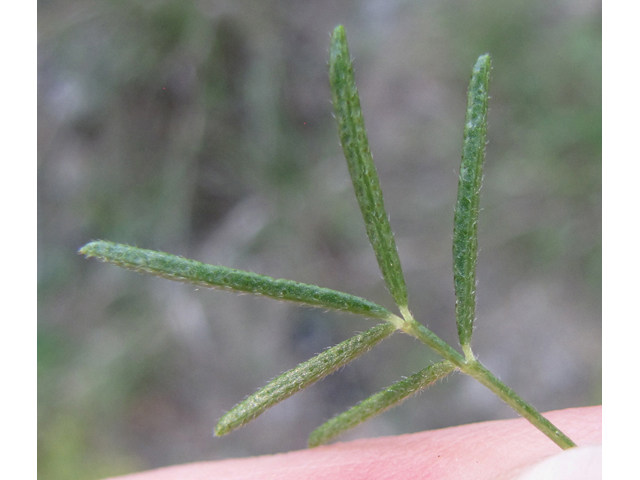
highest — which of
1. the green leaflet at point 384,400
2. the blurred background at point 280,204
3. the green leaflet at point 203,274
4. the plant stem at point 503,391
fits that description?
the blurred background at point 280,204

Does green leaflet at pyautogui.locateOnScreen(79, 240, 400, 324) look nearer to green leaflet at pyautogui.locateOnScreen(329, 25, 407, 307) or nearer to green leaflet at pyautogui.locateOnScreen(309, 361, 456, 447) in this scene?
green leaflet at pyautogui.locateOnScreen(329, 25, 407, 307)

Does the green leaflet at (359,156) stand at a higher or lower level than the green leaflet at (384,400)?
higher

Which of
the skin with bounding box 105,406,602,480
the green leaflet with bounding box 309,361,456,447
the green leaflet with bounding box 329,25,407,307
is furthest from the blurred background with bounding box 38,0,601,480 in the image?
the green leaflet with bounding box 329,25,407,307

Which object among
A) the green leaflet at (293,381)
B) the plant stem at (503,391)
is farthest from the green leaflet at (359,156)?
the plant stem at (503,391)

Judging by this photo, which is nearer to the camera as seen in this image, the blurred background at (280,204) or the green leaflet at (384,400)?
the green leaflet at (384,400)

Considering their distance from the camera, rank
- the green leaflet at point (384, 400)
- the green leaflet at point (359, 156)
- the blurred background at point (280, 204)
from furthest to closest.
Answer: the blurred background at point (280, 204), the green leaflet at point (384, 400), the green leaflet at point (359, 156)

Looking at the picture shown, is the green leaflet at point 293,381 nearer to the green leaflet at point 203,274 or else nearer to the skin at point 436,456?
the green leaflet at point 203,274

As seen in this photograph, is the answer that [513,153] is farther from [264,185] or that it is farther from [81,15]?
[81,15]
